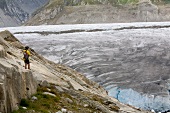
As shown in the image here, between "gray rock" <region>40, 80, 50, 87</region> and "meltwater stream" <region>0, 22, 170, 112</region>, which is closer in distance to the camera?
"gray rock" <region>40, 80, 50, 87</region>

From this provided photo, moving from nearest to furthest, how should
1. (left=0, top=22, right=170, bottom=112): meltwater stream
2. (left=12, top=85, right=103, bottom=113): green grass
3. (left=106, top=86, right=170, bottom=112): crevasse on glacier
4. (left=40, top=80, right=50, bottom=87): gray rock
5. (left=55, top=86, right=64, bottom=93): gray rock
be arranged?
1. (left=12, top=85, right=103, bottom=113): green grass
2. (left=40, top=80, right=50, bottom=87): gray rock
3. (left=55, top=86, right=64, bottom=93): gray rock
4. (left=106, top=86, right=170, bottom=112): crevasse on glacier
5. (left=0, top=22, right=170, bottom=112): meltwater stream

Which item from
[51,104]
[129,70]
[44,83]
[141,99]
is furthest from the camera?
[129,70]

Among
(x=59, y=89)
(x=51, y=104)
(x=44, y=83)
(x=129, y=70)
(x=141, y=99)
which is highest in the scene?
(x=44, y=83)

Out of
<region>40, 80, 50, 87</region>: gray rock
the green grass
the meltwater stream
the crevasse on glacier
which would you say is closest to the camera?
the green grass

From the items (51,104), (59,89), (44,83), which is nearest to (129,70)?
(59,89)

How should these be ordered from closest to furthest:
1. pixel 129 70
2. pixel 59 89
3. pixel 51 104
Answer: pixel 51 104, pixel 59 89, pixel 129 70

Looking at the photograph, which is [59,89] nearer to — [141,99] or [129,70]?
[141,99]

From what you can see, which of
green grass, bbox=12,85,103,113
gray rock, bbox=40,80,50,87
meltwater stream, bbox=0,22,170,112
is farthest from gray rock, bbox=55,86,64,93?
meltwater stream, bbox=0,22,170,112

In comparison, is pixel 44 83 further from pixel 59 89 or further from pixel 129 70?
pixel 129 70

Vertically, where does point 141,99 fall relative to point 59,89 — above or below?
below

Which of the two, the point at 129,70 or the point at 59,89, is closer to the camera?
the point at 59,89

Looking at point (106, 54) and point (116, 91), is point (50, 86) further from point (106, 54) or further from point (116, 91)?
point (106, 54)

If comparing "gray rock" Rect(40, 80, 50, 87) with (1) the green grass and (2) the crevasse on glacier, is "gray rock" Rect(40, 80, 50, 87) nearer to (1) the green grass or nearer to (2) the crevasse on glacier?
(1) the green grass

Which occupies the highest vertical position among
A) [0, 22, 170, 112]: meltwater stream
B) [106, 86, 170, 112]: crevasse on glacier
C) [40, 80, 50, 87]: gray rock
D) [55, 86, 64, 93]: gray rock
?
[40, 80, 50, 87]: gray rock
